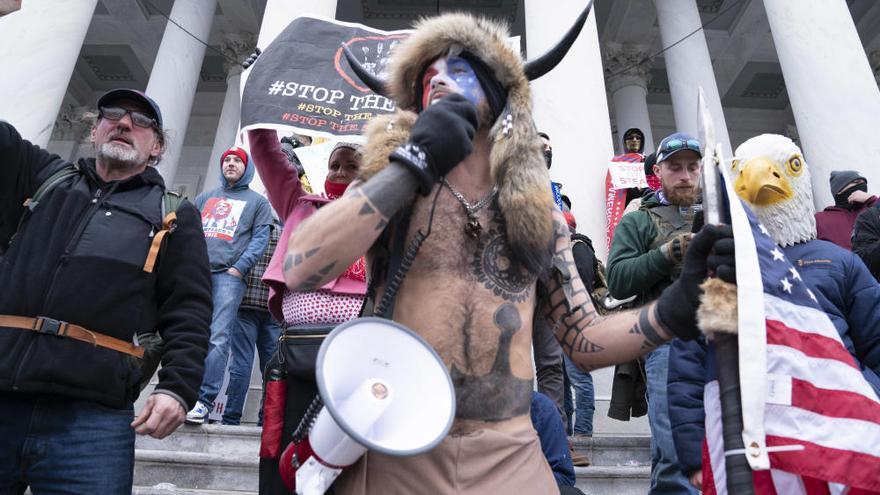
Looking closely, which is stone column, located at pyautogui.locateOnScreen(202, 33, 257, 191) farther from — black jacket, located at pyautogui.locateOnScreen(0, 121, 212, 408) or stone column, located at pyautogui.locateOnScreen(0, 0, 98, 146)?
black jacket, located at pyautogui.locateOnScreen(0, 121, 212, 408)

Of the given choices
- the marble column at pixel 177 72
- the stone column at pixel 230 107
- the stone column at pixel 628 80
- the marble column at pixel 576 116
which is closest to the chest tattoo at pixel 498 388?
the marble column at pixel 576 116

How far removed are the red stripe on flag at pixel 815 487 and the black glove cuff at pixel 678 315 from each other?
0.61 m

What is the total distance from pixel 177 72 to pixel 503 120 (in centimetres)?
1126

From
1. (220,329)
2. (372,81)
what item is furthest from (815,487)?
(220,329)

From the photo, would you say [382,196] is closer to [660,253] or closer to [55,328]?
[55,328]

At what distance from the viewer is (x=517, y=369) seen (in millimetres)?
1574

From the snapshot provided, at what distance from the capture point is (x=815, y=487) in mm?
1784

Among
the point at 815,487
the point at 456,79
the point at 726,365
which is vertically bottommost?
the point at 815,487

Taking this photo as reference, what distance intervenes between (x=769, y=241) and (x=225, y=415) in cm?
433

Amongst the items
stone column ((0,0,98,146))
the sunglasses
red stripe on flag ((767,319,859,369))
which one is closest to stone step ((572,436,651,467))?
the sunglasses

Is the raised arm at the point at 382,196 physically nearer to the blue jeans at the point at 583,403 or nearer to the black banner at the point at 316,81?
the black banner at the point at 316,81

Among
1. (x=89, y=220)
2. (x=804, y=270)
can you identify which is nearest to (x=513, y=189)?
(x=804, y=270)

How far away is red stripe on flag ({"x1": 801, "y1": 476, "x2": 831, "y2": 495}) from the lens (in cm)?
178

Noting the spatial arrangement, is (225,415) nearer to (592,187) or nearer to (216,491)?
(216,491)
